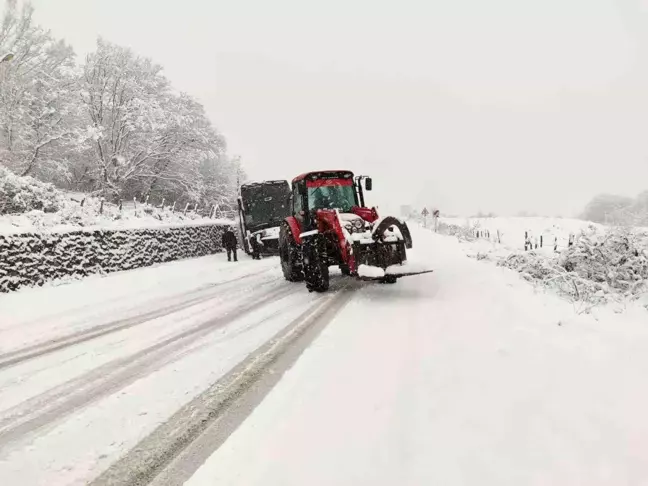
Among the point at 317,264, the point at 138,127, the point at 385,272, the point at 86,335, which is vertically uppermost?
the point at 138,127

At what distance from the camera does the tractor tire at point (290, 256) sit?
30.8 feet

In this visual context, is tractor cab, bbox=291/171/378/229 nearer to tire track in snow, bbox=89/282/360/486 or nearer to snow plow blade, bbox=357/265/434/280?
snow plow blade, bbox=357/265/434/280

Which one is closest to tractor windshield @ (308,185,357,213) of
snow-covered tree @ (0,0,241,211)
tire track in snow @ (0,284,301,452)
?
tire track in snow @ (0,284,301,452)

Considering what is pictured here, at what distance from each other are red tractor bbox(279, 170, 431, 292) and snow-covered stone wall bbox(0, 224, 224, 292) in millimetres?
5840

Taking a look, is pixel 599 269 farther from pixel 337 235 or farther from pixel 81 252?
pixel 81 252

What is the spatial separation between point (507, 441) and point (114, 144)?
85.6 ft

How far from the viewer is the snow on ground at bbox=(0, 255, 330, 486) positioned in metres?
2.56

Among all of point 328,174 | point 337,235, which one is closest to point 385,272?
point 337,235

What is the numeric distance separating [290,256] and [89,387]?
622 cm

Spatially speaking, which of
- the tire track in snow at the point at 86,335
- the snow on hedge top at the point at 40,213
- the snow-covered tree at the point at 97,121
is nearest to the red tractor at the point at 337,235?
the tire track in snow at the point at 86,335

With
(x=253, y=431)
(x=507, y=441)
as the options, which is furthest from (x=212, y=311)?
(x=507, y=441)

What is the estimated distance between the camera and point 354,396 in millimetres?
3088

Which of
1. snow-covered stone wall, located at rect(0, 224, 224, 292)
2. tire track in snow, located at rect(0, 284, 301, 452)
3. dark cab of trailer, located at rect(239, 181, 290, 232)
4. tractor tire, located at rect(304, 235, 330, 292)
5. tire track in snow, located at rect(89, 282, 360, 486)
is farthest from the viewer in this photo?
dark cab of trailer, located at rect(239, 181, 290, 232)

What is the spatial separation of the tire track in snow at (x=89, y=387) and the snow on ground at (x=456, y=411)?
4.61 ft
